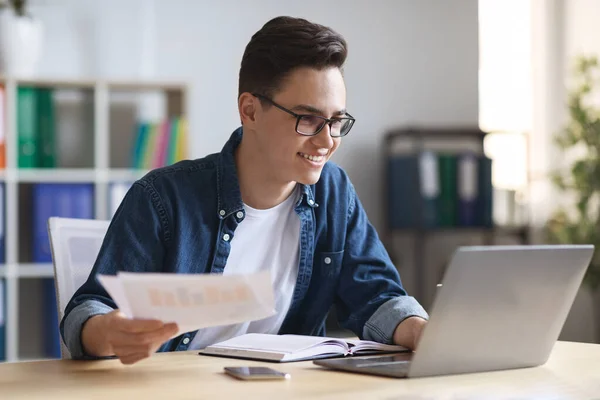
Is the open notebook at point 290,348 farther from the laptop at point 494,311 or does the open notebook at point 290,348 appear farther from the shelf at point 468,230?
the shelf at point 468,230

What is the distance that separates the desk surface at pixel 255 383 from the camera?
115cm

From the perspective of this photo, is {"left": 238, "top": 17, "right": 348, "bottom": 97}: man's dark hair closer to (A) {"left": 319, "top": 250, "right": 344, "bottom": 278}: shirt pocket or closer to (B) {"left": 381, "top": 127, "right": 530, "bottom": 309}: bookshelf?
(A) {"left": 319, "top": 250, "right": 344, "bottom": 278}: shirt pocket

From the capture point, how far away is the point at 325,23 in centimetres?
421

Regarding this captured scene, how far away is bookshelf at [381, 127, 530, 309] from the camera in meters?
4.21

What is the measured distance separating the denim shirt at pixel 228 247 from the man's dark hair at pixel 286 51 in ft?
0.53

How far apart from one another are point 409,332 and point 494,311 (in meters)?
0.32

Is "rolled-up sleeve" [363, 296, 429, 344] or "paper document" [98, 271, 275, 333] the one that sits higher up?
"paper document" [98, 271, 275, 333]

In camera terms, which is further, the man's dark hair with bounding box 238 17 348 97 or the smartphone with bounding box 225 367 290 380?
the man's dark hair with bounding box 238 17 348 97

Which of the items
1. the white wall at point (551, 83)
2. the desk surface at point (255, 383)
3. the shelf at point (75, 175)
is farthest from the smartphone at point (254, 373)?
the white wall at point (551, 83)

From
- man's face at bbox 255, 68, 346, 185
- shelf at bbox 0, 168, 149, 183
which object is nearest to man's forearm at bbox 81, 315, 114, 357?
man's face at bbox 255, 68, 346, 185

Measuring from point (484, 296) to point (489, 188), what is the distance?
3.15m

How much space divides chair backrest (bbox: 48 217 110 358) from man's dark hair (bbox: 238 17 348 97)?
0.43 metres

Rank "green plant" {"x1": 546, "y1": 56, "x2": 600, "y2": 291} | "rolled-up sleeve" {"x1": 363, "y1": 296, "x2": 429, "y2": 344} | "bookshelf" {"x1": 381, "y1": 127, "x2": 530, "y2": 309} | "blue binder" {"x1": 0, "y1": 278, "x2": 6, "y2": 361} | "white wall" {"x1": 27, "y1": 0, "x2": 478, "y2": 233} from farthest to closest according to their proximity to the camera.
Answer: "bookshelf" {"x1": 381, "y1": 127, "x2": 530, "y2": 309} → "green plant" {"x1": 546, "y1": 56, "x2": 600, "y2": 291} → "white wall" {"x1": 27, "y1": 0, "x2": 478, "y2": 233} → "blue binder" {"x1": 0, "y1": 278, "x2": 6, "y2": 361} → "rolled-up sleeve" {"x1": 363, "y1": 296, "x2": 429, "y2": 344}

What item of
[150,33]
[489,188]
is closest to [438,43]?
[489,188]
